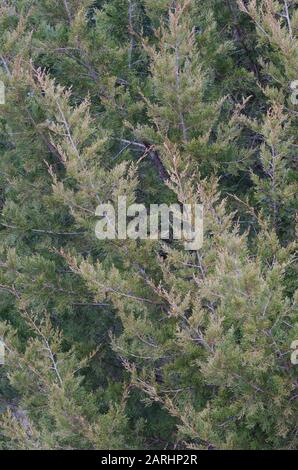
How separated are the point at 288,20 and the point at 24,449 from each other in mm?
3579

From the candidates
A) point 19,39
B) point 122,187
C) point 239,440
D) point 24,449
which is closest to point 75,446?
point 24,449

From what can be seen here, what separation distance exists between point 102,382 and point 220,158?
2.31 metres

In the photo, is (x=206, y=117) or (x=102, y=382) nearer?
(x=206, y=117)

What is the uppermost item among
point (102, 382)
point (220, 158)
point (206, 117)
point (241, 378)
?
point (206, 117)

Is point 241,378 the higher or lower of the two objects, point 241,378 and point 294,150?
the lower

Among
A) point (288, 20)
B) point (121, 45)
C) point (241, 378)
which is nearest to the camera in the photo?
point (241, 378)

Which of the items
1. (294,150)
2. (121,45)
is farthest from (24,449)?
(121,45)

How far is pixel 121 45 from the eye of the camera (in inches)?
207

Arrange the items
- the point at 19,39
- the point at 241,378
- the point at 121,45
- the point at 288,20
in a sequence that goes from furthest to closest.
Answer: the point at 121,45, the point at 19,39, the point at 288,20, the point at 241,378

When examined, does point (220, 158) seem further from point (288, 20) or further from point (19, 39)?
point (19, 39)
